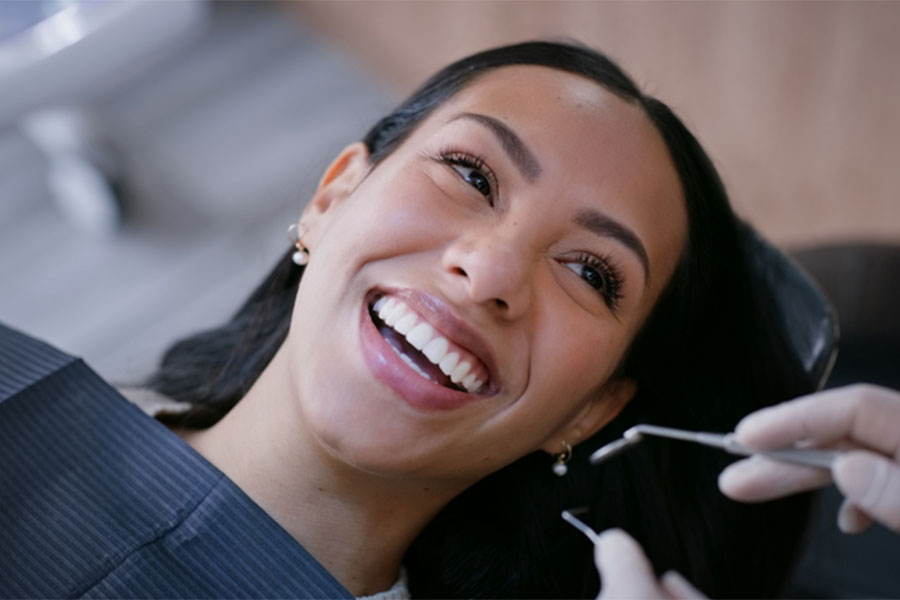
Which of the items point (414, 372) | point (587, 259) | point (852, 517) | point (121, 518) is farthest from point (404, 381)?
point (852, 517)

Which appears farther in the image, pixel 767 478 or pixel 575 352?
pixel 575 352

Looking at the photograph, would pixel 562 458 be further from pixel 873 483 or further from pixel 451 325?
pixel 873 483

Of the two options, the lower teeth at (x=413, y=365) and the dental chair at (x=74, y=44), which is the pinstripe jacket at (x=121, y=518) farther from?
the dental chair at (x=74, y=44)

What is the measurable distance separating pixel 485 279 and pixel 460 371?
0.34 ft

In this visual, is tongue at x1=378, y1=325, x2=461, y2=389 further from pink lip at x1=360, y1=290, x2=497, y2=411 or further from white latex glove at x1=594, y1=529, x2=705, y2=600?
white latex glove at x1=594, y1=529, x2=705, y2=600

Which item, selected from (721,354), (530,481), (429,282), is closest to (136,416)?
(429,282)

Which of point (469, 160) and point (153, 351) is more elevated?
point (469, 160)

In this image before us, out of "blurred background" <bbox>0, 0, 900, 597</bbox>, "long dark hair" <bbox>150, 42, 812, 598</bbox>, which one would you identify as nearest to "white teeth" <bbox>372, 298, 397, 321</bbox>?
"long dark hair" <bbox>150, 42, 812, 598</bbox>

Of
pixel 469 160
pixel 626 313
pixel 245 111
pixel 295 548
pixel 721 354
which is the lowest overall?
pixel 245 111

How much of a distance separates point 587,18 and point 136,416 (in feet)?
6.56

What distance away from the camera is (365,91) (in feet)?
10.4

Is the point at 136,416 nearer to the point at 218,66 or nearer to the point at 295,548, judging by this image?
the point at 295,548

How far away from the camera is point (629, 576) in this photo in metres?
1.00

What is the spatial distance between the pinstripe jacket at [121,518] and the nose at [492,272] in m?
0.35
